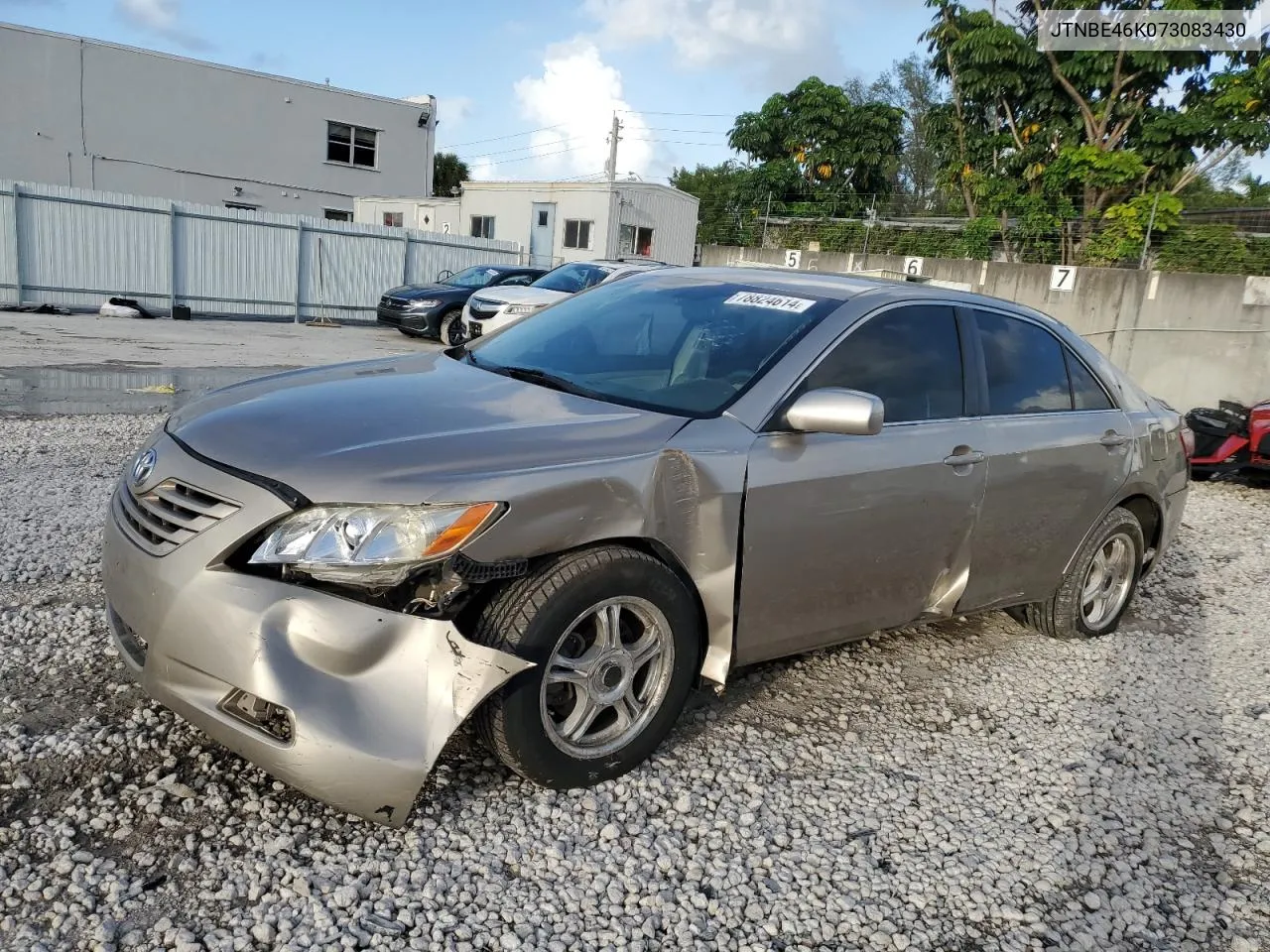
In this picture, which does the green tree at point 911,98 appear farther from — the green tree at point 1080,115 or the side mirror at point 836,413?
the side mirror at point 836,413

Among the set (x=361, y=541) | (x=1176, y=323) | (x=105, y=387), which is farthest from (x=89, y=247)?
(x=361, y=541)

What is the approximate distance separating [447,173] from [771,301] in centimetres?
5873

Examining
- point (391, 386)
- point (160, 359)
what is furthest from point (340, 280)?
point (391, 386)

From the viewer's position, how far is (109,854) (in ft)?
8.41

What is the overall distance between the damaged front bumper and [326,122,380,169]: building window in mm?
31297

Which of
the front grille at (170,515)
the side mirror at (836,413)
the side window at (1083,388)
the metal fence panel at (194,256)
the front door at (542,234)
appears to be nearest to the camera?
the front grille at (170,515)

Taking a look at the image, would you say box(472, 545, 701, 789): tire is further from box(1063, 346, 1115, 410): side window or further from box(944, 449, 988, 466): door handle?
box(1063, 346, 1115, 410): side window

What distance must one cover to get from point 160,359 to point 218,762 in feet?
36.8

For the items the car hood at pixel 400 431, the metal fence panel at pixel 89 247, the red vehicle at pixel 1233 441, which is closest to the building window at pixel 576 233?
the metal fence panel at pixel 89 247

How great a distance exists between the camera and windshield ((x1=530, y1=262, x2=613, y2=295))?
606 inches

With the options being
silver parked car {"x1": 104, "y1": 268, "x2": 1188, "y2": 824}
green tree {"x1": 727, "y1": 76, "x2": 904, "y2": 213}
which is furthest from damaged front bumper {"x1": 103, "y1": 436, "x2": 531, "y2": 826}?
green tree {"x1": 727, "y1": 76, "x2": 904, "y2": 213}

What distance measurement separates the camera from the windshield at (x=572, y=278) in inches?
606

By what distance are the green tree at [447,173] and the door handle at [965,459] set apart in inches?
2162

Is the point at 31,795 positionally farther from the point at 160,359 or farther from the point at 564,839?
the point at 160,359
